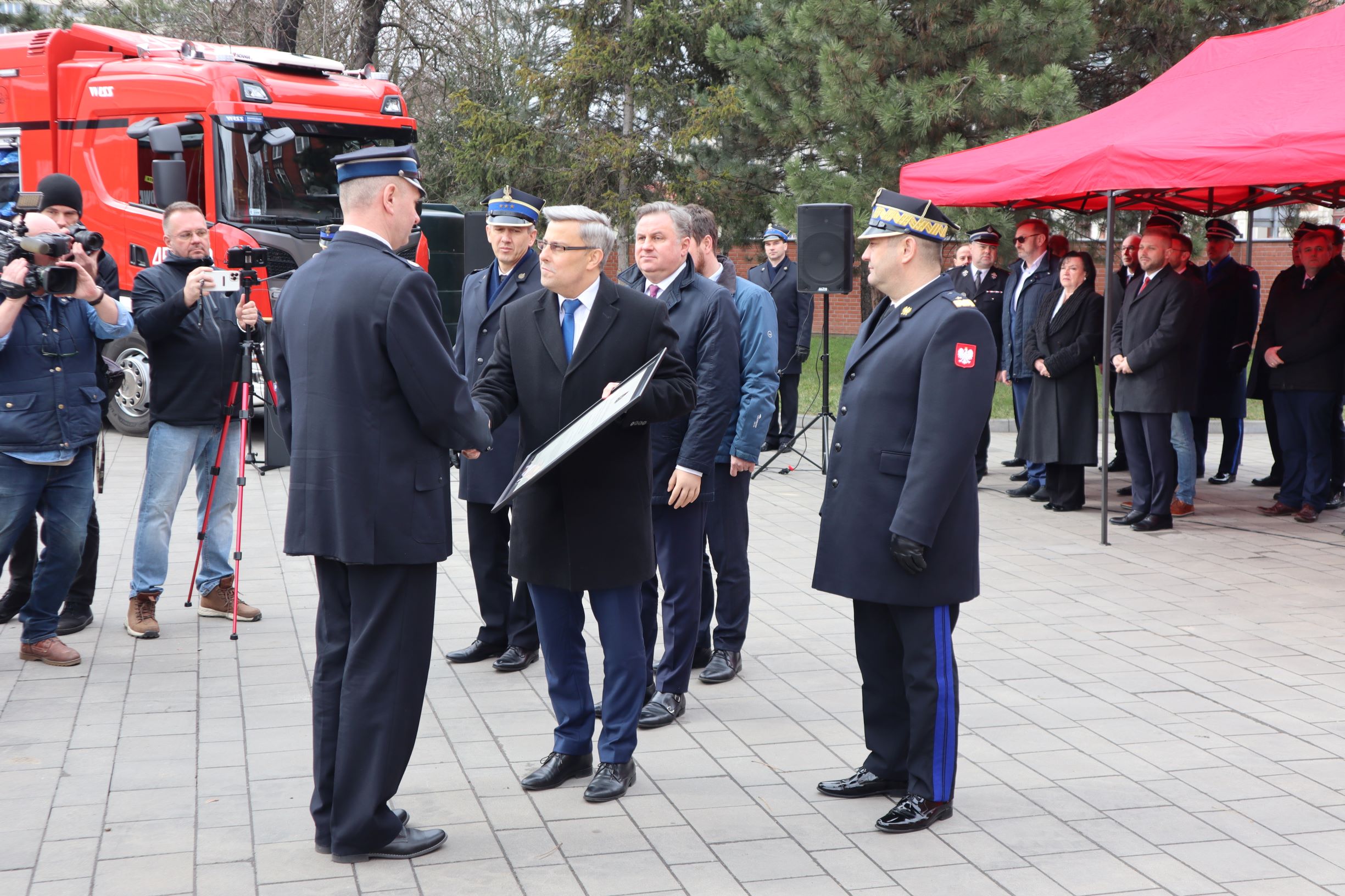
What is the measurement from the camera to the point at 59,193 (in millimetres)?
5602

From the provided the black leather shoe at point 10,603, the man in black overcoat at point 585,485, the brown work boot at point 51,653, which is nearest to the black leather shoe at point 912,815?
the man in black overcoat at point 585,485

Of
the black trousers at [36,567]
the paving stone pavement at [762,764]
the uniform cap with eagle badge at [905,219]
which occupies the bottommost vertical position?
the paving stone pavement at [762,764]

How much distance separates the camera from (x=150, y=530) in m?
5.73

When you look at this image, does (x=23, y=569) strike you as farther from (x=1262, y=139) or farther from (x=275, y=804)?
(x=1262, y=139)

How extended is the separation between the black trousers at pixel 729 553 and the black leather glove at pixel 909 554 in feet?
5.32

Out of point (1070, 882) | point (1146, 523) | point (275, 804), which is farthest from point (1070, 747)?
point (1146, 523)

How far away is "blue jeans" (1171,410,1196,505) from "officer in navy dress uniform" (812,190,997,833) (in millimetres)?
5947

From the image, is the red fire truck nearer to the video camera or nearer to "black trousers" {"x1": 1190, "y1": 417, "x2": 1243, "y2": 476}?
the video camera

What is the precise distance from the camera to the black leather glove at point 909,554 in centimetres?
356

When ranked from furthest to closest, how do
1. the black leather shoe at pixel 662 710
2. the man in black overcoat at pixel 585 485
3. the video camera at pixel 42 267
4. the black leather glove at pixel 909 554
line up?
the video camera at pixel 42 267 < the black leather shoe at pixel 662 710 < the man in black overcoat at pixel 585 485 < the black leather glove at pixel 909 554

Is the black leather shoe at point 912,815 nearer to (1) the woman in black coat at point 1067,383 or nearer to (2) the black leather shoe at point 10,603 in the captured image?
(2) the black leather shoe at point 10,603

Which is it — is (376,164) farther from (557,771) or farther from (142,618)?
(142,618)

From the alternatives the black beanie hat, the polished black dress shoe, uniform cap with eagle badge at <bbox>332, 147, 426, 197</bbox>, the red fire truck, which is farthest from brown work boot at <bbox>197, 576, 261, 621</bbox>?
the red fire truck

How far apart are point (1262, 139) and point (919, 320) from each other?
4.48m
